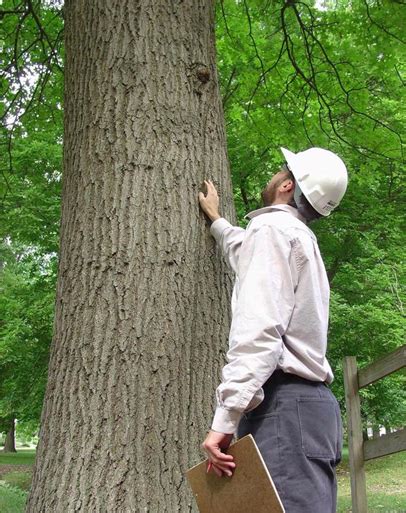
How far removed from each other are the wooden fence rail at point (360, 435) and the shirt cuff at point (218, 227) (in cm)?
218

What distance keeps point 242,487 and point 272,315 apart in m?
0.54

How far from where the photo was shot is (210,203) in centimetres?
262

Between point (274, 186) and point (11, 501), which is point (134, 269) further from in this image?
point (11, 501)

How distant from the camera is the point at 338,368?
13641mm

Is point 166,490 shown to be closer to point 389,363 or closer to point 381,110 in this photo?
point 389,363

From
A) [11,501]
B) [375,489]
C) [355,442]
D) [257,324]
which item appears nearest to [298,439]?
[257,324]

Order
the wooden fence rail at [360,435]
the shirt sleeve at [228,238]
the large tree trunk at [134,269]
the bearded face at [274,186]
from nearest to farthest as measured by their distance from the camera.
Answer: the large tree trunk at [134,269]
the bearded face at [274,186]
the shirt sleeve at [228,238]
the wooden fence rail at [360,435]

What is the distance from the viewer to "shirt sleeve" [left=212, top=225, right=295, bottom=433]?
180cm

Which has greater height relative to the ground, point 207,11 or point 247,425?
point 207,11

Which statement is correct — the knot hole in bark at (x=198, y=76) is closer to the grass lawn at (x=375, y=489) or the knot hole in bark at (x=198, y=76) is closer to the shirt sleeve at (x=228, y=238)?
the shirt sleeve at (x=228, y=238)

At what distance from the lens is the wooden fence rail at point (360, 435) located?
426 cm

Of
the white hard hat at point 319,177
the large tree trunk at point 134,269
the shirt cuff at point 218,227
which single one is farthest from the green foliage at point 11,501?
the white hard hat at point 319,177

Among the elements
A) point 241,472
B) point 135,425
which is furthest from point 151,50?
point 241,472

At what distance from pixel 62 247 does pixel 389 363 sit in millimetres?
2767
